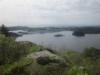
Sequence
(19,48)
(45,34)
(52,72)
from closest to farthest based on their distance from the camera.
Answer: (52,72) → (19,48) → (45,34)

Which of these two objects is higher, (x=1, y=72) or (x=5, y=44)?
(x=5, y=44)

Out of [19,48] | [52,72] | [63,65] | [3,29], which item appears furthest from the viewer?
[3,29]

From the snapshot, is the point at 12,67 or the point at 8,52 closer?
the point at 12,67

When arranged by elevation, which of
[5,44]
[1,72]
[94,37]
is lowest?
[94,37]

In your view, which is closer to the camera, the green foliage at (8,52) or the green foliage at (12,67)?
the green foliage at (12,67)

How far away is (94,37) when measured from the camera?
67875 mm

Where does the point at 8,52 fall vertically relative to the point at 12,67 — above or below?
above

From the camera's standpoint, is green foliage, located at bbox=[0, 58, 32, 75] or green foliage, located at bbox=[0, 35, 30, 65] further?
green foliage, located at bbox=[0, 35, 30, 65]

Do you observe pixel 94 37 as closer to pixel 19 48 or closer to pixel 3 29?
pixel 3 29

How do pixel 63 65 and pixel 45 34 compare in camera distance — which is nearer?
pixel 63 65

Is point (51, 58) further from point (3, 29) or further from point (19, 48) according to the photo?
point (3, 29)

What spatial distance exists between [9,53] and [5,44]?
473mm

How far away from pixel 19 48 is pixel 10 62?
1386mm

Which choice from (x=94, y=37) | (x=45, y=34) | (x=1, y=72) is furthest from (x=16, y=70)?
(x=94, y=37)
